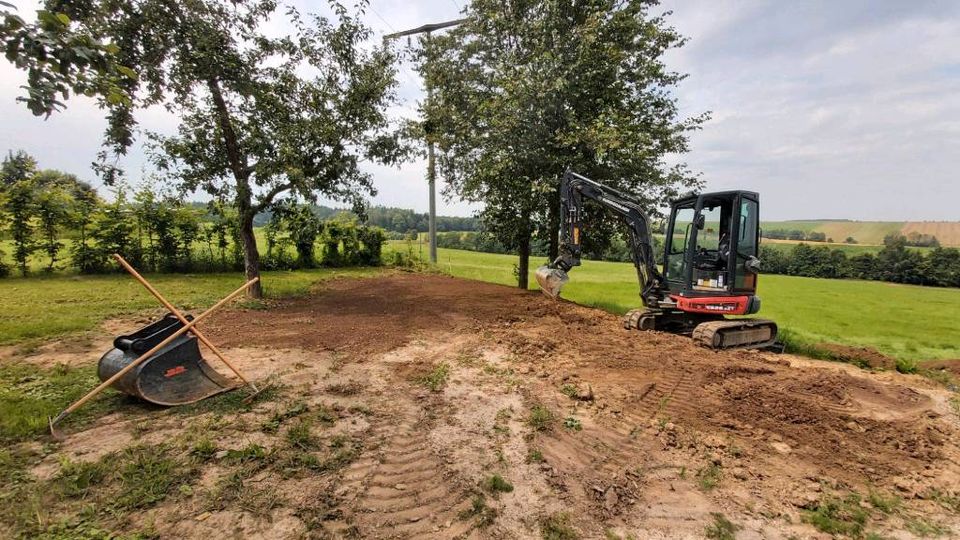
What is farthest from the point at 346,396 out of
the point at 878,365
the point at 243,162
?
the point at 878,365

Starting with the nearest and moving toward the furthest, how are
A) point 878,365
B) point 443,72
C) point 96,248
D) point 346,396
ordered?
point 346,396, point 878,365, point 443,72, point 96,248

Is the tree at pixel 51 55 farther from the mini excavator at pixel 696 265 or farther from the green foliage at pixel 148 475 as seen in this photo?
the mini excavator at pixel 696 265

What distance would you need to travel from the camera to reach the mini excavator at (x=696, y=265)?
7637mm

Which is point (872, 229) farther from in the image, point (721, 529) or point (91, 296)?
point (91, 296)

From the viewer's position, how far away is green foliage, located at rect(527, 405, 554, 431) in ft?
14.4

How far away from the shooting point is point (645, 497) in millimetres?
3396

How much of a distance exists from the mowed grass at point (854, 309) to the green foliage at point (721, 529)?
27.7 ft

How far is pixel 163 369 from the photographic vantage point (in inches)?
181

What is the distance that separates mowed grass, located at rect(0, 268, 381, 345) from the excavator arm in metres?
7.90

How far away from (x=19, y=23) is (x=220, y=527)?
11.6 feet

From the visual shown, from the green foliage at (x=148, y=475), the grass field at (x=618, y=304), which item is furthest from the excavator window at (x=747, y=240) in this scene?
the green foliage at (x=148, y=475)

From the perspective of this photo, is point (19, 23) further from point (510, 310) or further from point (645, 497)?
point (510, 310)

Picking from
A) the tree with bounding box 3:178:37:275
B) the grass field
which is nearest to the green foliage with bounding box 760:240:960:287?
the grass field

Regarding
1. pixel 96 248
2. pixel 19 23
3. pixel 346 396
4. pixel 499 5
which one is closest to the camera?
pixel 19 23
